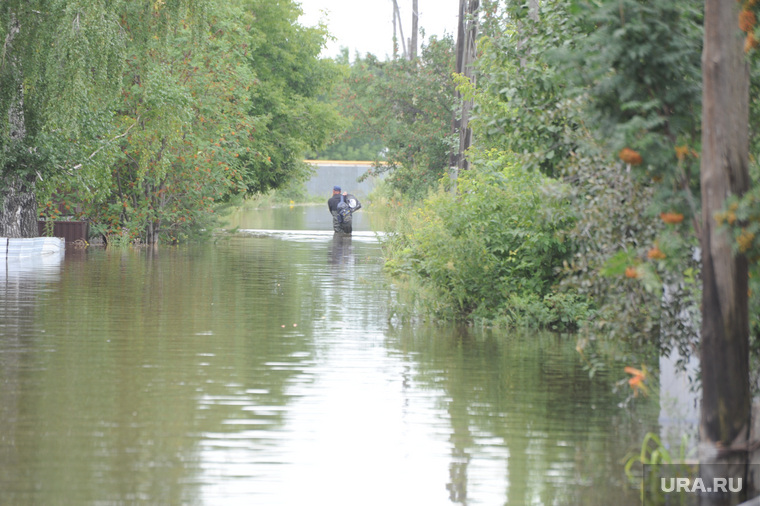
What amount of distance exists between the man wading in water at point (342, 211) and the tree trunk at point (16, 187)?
45.9 feet

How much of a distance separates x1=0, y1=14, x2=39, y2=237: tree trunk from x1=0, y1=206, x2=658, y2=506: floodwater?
7092 mm

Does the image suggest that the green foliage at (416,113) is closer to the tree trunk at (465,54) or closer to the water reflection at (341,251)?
the water reflection at (341,251)

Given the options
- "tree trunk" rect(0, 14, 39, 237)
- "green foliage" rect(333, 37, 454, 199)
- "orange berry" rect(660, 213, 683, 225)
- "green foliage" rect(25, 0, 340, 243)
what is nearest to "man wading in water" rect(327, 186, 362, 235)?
"green foliage" rect(333, 37, 454, 199)

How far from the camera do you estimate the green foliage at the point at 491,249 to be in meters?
13.5

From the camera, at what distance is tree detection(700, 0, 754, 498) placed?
5984mm

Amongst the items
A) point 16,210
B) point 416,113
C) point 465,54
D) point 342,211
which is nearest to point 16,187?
point 16,210

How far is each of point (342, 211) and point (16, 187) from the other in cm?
1486

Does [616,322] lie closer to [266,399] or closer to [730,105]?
[730,105]

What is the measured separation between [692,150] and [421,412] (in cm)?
323

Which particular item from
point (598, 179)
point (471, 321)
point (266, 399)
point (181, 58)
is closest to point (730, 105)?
point (598, 179)

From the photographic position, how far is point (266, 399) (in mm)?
8844

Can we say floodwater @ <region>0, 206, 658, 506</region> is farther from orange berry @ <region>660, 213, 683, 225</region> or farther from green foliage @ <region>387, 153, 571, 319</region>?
Result: orange berry @ <region>660, 213, 683, 225</region>

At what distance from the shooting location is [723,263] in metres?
5.98

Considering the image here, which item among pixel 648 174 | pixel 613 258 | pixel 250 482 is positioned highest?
pixel 648 174
